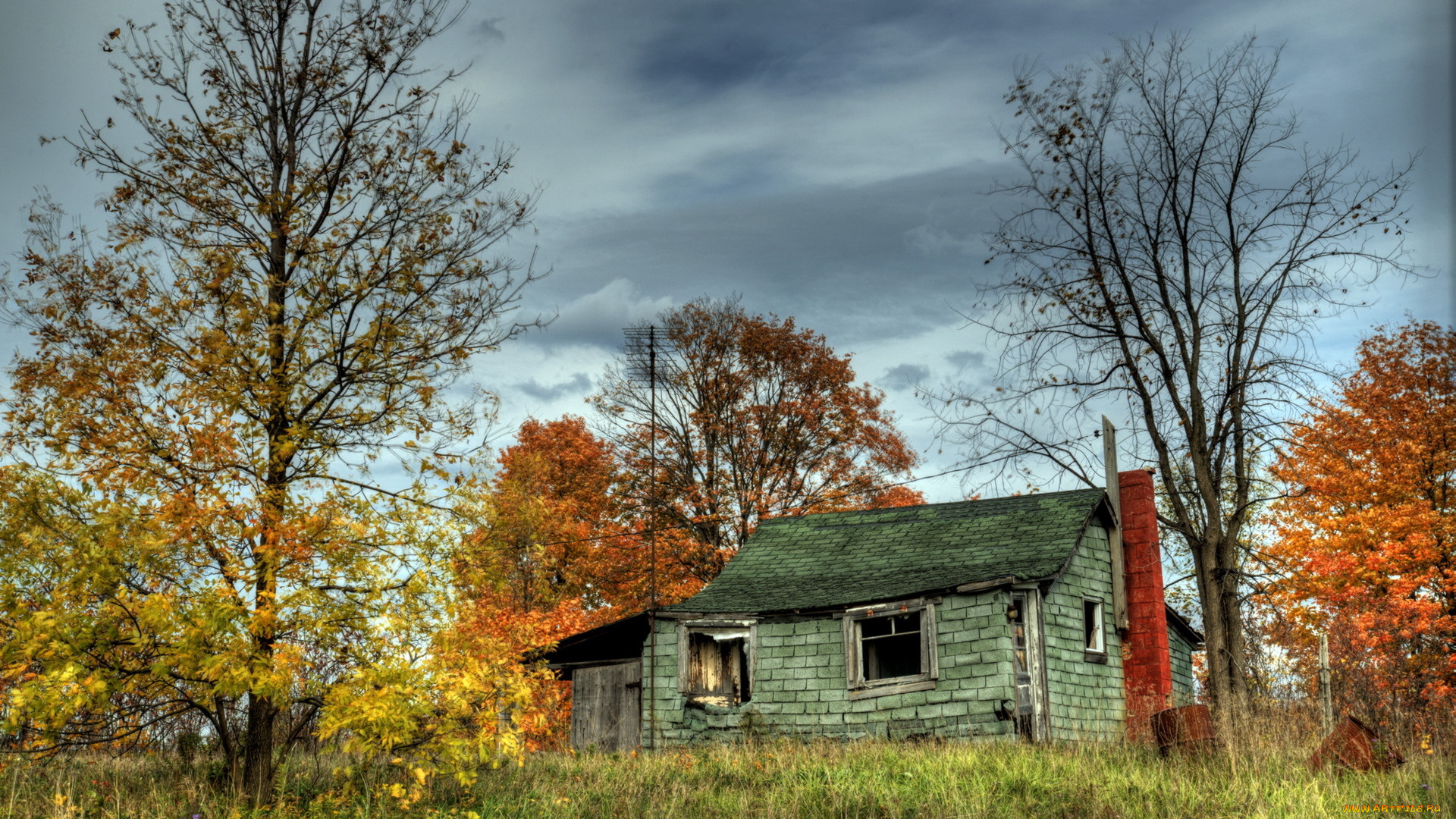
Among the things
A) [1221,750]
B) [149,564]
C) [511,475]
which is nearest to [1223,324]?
[1221,750]

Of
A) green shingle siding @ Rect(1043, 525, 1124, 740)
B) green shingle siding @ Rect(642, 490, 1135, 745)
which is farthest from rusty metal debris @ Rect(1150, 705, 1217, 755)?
green shingle siding @ Rect(1043, 525, 1124, 740)

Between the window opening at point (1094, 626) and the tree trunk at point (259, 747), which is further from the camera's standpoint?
the window opening at point (1094, 626)

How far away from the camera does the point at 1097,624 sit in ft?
65.1

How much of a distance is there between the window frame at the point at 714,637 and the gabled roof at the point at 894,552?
317 mm

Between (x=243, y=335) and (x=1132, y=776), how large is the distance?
9.60 m

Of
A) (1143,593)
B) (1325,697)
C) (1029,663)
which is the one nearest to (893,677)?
(1029,663)

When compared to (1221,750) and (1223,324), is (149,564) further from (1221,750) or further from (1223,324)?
(1223,324)

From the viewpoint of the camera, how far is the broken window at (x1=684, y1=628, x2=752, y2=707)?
1953 cm

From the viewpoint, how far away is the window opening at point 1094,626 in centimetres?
1970

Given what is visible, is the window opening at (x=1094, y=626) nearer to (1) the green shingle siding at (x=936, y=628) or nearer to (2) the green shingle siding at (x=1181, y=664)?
(1) the green shingle siding at (x=936, y=628)

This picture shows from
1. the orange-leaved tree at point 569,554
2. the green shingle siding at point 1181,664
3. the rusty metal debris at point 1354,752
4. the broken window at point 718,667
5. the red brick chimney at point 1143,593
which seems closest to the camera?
the rusty metal debris at point 1354,752

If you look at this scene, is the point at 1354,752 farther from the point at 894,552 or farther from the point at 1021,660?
the point at 894,552

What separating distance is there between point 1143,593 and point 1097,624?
1.21 meters

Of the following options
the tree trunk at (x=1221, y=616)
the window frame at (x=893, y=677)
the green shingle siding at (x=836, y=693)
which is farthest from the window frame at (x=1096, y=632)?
the window frame at (x=893, y=677)
